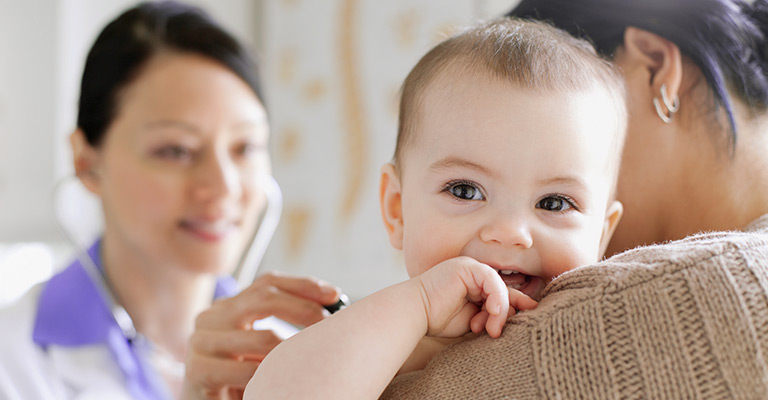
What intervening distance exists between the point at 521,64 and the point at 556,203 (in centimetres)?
15

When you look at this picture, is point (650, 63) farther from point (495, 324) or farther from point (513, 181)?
point (495, 324)

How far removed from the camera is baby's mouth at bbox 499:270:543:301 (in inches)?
27.0

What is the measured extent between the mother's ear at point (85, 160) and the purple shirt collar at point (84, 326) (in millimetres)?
237

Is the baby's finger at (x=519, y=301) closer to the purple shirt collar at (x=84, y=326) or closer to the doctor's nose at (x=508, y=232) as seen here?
the doctor's nose at (x=508, y=232)

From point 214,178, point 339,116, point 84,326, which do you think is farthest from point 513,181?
point 339,116

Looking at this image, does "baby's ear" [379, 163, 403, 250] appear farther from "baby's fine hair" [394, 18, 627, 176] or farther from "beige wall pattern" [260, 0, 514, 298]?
"beige wall pattern" [260, 0, 514, 298]

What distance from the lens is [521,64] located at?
0.68 metres

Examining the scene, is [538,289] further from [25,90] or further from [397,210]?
[25,90]

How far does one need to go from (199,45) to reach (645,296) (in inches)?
52.7

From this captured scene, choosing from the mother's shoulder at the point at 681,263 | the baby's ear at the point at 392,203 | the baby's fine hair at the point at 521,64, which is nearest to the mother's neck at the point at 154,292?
the baby's ear at the point at 392,203

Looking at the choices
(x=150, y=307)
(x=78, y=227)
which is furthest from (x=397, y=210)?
(x=78, y=227)

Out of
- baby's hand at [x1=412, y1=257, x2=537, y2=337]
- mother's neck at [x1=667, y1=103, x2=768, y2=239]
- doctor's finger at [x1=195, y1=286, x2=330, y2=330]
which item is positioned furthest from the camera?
doctor's finger at [x1=195, y1=286, x2=330, y2=330]

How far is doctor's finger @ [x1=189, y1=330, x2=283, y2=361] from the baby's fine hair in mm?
321

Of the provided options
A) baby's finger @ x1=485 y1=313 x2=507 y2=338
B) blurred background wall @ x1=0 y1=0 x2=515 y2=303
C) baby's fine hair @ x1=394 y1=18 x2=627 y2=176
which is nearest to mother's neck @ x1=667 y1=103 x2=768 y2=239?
baby's fine hair @ x1=394 y1=18 x2=627 y2=176
